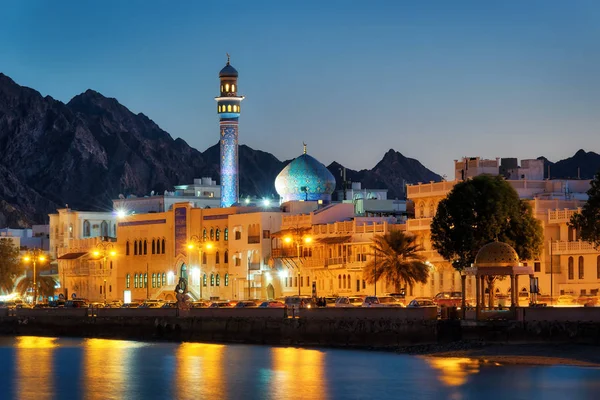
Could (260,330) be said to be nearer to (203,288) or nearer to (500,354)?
(500,354)

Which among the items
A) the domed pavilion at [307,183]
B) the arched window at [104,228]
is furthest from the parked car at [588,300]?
the arched window at [104,228]

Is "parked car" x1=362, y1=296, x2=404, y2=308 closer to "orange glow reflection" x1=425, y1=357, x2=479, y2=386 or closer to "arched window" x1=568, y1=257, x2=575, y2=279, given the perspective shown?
"arched window" x1=568, y1=257, x2=575, y2=279

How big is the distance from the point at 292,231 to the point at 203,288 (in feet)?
49.9

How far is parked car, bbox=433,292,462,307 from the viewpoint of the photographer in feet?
292

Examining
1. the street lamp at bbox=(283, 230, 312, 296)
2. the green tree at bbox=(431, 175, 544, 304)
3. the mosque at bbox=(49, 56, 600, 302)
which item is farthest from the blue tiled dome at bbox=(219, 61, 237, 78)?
the green tree at bbox=(431, 175, 544, 304)

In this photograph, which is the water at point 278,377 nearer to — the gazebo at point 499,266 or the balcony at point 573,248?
the gazebo at point 499,266

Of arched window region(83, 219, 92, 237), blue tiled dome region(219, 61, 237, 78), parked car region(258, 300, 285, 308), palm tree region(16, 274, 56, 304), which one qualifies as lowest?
parked car region(258, 300, 285, 308)

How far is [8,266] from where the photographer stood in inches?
5817

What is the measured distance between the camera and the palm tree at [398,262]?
4080 inches

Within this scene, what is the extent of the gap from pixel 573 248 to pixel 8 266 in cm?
6940

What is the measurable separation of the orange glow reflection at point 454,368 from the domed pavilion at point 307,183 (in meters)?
62.2

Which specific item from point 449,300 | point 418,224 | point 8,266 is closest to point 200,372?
point 449,300

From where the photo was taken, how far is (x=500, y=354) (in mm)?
72312

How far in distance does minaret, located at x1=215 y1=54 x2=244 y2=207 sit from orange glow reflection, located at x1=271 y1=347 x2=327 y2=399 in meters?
61.1
